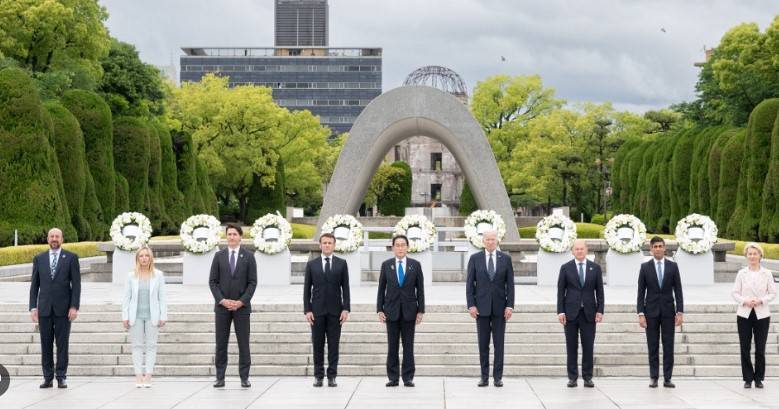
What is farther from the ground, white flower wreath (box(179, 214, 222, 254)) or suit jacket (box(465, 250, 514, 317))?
white flower wreath (box(179, 214, 222, 254))

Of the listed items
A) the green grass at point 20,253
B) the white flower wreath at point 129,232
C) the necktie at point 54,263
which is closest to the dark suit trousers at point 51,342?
the necktie at point 54,263

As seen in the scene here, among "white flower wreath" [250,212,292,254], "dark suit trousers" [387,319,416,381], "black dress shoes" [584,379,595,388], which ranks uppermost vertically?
"white flower wreath" [250,212,292,254]

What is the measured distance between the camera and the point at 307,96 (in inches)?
5527

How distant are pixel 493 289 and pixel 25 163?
18832mm

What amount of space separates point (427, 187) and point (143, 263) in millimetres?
65481

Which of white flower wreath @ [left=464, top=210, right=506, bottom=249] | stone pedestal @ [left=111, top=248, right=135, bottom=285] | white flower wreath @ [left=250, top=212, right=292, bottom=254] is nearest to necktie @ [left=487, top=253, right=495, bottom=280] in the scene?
white flower wreath @ [left=464, top=210, right=506, bottom=249]

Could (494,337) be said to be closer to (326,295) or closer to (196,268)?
(326,295)

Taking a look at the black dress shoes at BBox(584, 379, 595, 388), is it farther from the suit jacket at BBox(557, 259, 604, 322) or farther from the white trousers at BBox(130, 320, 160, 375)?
the white trousers at BBox(130, 320, 160, 375)

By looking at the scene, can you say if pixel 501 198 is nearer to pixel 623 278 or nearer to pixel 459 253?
pixel 459 253

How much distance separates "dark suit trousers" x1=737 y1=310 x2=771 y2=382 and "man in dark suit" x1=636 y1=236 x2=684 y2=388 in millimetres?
657

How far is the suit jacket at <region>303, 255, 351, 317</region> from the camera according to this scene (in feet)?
33.3

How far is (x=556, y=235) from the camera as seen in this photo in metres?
18.2

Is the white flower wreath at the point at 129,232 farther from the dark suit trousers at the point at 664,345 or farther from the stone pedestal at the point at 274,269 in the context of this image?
the dark suit trousers at the point at 664,345

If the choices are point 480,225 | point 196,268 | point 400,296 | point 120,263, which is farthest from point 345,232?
point 400,296
